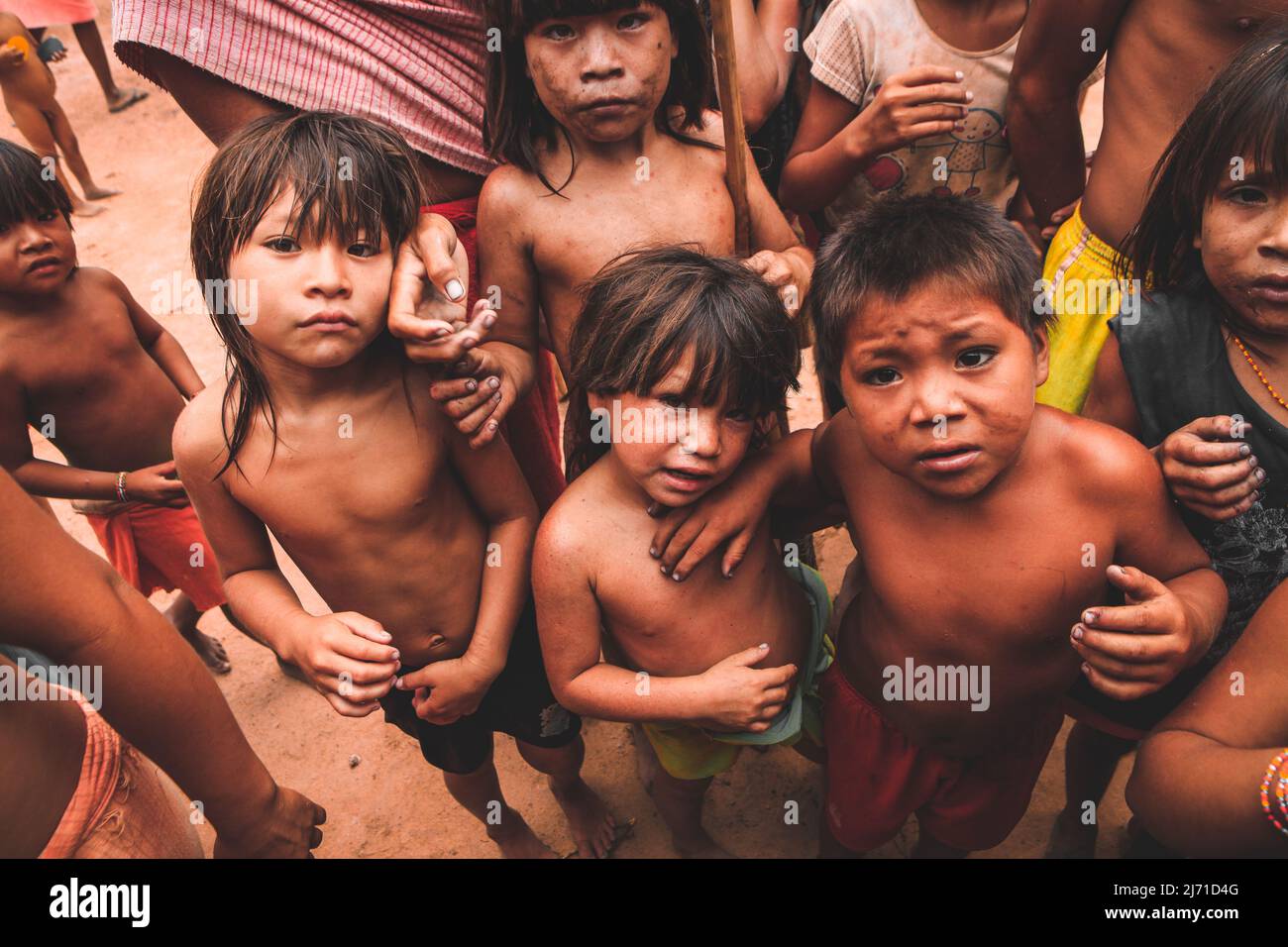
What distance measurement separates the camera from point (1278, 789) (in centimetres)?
117

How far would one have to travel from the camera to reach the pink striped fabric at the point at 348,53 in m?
1.83

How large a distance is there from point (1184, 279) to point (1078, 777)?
1.31 m

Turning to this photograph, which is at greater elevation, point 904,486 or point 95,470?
point 904,486

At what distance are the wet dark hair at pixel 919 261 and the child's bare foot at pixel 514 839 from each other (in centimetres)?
156

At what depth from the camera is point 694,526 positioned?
1.66 m

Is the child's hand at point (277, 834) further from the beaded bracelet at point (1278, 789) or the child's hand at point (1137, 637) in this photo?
the beaded bracelet at point (1278, 789)

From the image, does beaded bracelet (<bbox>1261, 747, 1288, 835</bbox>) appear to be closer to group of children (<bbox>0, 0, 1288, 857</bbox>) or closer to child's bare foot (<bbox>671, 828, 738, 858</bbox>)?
group of children (<bbox>0, 0, 1288, 857</bbox>)

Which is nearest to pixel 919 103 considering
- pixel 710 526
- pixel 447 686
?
pixel 710 526

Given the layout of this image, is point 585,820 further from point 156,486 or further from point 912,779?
point 156,486

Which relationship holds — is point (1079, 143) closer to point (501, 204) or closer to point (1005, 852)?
point (501, 204)

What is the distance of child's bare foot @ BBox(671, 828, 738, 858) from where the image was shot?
7.61 feet

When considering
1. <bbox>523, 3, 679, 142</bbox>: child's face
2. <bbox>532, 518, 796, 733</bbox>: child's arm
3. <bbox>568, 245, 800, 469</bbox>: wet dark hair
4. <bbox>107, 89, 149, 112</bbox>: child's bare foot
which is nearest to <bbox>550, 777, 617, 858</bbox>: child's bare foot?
<bbox>532, 518, 796, 733</bbox>: child's arm

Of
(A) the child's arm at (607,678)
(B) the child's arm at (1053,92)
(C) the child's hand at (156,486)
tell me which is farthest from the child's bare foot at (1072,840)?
(C) the child's hand at (156,486)
